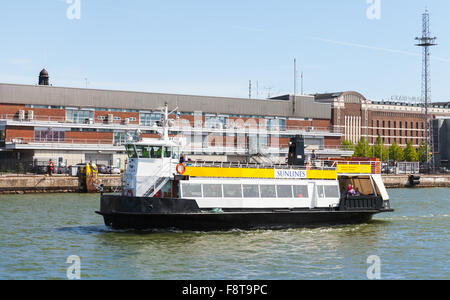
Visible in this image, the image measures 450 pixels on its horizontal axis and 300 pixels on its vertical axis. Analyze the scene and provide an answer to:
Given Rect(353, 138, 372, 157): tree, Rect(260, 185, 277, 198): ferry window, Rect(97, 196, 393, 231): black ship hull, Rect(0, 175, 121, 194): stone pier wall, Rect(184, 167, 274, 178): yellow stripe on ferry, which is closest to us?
Rect(97, 196, 393, 231): black ship hull

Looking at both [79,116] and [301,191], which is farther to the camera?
[79,116]

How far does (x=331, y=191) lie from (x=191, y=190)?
31.2 feet

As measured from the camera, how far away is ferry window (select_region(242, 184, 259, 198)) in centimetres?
3606

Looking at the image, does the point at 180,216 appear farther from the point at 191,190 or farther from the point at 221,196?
the point at 221,196

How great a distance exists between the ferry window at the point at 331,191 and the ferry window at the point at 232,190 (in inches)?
244

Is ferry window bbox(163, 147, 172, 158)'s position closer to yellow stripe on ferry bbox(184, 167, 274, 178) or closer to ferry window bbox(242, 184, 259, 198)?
yellow stripe on ferry bbox(184, 167, 274, 178)

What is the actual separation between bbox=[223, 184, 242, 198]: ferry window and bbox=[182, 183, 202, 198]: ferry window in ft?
4.94

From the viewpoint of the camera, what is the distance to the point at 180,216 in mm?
33375

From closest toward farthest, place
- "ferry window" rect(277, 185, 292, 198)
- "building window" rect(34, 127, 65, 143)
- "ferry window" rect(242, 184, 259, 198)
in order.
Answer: "ferry window" rect(242, 184, 259, 198) → "ferry window" rect(277, 185, 292, 198) → "building window" rect(34, 127, 65, 143)

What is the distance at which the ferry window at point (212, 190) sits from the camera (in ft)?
115

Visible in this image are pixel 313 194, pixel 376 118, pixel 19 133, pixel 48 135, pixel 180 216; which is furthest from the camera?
pixel 376 118

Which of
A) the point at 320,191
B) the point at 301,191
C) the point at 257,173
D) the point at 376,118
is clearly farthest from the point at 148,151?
the point at 376,118

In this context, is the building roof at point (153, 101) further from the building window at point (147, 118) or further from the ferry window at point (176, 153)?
the ferry window at point (176, 153)

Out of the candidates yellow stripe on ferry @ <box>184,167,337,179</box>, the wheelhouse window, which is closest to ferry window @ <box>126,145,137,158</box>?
the wheelhouse window
